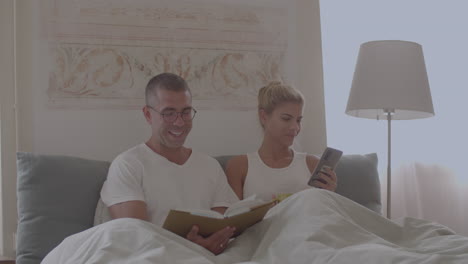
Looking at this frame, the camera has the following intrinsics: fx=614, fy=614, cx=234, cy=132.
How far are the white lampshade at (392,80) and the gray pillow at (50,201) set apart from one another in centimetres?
134

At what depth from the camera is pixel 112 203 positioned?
2.36m

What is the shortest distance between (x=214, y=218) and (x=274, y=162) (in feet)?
3.10

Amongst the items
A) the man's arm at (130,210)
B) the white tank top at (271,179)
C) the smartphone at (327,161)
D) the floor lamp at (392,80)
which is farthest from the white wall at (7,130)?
the floor lamp at (392,80)

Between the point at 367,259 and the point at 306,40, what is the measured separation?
2.01 metres

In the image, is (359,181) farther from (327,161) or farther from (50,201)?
(50,201)

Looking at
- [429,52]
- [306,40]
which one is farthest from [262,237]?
[429,52]

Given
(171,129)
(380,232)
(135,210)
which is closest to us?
(380,232)

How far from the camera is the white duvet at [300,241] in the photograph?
5.29 feet

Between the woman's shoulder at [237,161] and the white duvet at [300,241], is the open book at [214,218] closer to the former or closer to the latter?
the white duvet at [300,241]

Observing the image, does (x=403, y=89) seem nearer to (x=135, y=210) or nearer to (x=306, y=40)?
(x=306, y=40)

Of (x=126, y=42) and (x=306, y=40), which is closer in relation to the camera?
(x=126, y=42)

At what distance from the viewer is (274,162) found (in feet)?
9.54

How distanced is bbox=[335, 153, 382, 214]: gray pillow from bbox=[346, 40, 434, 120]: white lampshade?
0.91ft

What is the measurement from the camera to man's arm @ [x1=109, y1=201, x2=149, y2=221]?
2.31 meters
